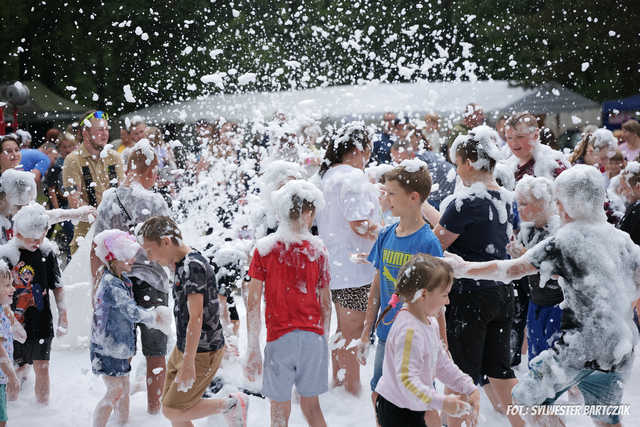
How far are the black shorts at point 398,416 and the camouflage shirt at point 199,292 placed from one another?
1.15 m

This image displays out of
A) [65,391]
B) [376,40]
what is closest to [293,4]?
[376,40]

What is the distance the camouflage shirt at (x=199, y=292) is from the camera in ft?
12.7

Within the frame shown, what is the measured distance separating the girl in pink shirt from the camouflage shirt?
3.66 feet

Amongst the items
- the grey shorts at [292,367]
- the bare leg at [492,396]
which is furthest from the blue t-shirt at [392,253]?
the bare leg at [492,396]

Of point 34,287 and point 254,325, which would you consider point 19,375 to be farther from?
point 254,325

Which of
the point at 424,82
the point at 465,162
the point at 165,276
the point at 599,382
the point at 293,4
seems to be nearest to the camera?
the point at 599,382

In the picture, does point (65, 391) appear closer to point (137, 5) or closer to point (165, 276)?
point (165, 276)

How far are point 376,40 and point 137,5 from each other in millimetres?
7734

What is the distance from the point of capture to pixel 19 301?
5.02 metres

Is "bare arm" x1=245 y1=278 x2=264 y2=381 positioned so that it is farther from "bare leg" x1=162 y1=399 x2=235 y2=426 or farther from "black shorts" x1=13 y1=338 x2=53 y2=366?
"black shorts" x1=13 y1=338 x2=53 y2=366

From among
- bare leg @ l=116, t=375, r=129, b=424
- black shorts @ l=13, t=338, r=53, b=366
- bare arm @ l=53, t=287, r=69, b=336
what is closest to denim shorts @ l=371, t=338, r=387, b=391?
bare leg @ l=116, t=375, r=129, b=424

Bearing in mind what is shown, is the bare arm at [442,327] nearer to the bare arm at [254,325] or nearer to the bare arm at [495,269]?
the bare arm at [495,269]

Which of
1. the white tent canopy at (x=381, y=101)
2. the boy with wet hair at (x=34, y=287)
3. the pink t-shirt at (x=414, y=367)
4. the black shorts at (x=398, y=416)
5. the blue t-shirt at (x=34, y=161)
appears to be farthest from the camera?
the white tent canopy at (x=381, y=101)

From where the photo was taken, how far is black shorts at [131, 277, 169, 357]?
475 cm
